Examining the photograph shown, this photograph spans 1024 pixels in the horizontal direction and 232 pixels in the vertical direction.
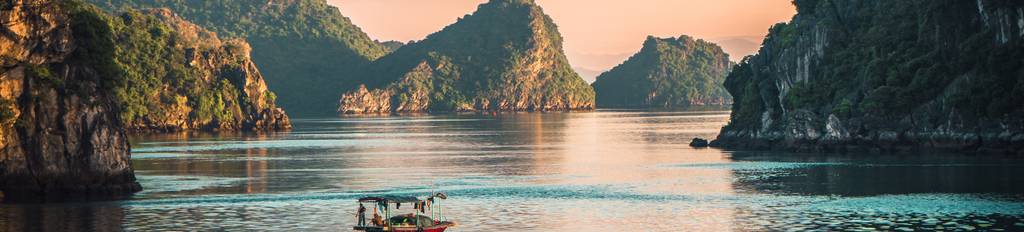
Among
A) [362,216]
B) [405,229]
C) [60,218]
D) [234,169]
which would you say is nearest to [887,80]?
[234,169]

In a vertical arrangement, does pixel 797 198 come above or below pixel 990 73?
below

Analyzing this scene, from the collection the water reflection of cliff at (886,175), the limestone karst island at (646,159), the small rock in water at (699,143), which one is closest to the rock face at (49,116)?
the limestone karst island at (646,159)

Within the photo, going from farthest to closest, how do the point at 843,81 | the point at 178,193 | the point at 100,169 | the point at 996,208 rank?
the point at 843,81
the point at 178,193
the point at 100,169
the point at 996,208

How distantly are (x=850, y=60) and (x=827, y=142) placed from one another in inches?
602

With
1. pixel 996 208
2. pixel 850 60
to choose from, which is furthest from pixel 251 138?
pixel 996 208

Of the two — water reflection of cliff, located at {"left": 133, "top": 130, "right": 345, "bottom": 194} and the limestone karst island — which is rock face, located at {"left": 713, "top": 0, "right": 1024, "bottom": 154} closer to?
the limestone karst island

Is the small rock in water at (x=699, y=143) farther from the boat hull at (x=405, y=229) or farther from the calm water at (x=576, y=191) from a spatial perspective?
the boat hull at (x=405, y=229)

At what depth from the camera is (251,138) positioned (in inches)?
7598

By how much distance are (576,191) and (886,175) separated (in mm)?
24962

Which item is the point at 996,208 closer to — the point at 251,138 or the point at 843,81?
the point at 843,81

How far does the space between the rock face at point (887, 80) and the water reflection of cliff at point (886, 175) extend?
188 inches

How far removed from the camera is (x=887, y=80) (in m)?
129

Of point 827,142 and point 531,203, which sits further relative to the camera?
point 827,142

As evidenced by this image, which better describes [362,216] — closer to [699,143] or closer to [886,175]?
[886,175]
